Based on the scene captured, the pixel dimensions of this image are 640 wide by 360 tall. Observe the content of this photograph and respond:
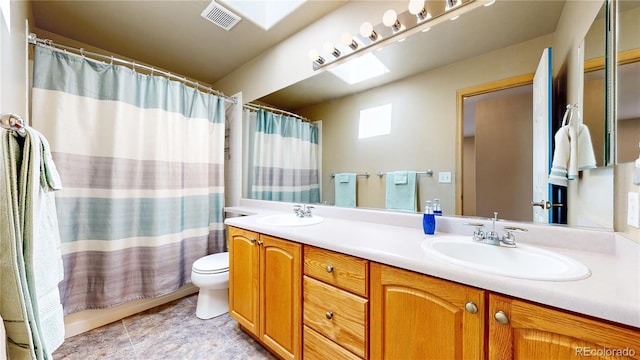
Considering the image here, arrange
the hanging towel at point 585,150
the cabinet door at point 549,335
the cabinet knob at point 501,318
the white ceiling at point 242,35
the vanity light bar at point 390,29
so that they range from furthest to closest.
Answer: the vanity light bar at point 390,29 < the white ceiling at point 242,35 < the hanging towel at point 585,150 < the cabinet knob at point 501,318 < the cabinet door at point 549,335

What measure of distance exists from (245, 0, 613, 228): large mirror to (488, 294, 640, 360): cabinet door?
1.88ft

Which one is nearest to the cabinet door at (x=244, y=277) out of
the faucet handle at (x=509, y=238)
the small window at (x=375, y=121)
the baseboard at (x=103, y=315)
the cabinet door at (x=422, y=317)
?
the cabinet door at (x=422, y=317)

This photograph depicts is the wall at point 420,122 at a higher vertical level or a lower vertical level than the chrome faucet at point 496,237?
higher

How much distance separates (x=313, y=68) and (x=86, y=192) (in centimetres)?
185

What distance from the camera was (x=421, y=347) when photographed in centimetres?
77

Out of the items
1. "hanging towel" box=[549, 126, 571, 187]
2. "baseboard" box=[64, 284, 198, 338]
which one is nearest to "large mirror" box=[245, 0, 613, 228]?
"hanging towel" box=[549, 126, 571, 187]

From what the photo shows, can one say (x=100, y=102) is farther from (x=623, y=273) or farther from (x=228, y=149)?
A: (x=623, y=273)

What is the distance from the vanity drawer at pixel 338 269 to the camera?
2.96 feet

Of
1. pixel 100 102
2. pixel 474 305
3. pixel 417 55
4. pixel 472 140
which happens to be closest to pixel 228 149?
pixel 100 102

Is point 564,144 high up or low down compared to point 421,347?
up

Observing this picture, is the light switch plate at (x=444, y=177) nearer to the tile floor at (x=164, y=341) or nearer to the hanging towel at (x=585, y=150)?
the hanging towel at (x=585, y=150)

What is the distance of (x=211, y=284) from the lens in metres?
1.67

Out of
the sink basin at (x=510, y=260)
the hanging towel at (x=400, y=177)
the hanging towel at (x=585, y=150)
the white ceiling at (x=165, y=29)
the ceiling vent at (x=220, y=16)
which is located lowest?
the sink basin at (x=510, y=260)

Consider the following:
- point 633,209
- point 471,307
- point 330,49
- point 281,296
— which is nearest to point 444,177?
point 633,209
